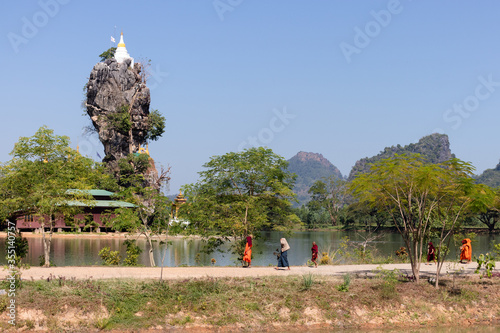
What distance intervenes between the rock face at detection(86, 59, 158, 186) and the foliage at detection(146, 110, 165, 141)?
648mm

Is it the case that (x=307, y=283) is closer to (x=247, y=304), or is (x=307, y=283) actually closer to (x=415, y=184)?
(x=247, y=304)

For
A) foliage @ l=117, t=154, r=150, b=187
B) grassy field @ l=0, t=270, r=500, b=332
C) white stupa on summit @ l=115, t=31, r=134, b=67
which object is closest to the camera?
grassy field @ l=0, t=270, r=500, b=332

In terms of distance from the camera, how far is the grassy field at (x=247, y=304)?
14.4m

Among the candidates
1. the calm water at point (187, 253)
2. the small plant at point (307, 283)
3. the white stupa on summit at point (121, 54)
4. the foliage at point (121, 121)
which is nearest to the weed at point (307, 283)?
the small plant at point (307, 283)

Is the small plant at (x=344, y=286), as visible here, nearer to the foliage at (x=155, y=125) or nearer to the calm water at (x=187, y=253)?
the calm water at (x=187, y=253)

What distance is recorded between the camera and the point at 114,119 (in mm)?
86438

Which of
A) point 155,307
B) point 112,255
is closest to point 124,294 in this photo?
point 155,307

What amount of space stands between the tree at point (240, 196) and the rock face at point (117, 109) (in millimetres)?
59650

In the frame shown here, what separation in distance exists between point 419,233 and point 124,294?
1089cm

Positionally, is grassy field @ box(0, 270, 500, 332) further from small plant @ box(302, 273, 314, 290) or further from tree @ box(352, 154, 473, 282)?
tree @ box(352, 154, 473, 282)

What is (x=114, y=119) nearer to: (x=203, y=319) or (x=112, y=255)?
(x=112, y=255)

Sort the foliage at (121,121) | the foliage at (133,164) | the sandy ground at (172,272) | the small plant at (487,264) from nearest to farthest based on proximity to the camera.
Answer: the sandy ground at (172,272), the small plant at (487,264), the foliage at (133,164), the foliage at (121,121)

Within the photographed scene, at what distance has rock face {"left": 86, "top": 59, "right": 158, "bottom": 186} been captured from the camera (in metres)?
86.7

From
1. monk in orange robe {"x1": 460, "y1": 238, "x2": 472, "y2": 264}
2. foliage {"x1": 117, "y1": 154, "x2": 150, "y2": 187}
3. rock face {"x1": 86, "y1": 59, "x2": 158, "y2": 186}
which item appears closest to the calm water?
monk in orange robe {"x1": 460, "y1": 238, "x2": 472, "y2": 264}
